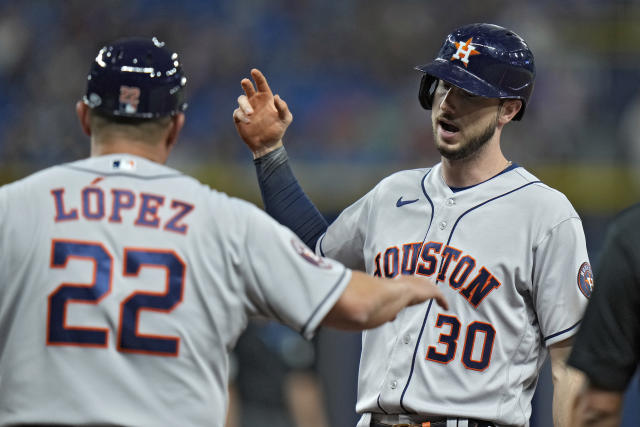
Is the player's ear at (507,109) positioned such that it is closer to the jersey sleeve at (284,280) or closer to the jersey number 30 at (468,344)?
the jersey number 30 at (468,344)

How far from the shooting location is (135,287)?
258 cm

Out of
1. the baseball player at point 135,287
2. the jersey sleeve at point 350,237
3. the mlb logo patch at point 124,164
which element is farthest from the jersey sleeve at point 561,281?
the mlb logo patch at point 124,164

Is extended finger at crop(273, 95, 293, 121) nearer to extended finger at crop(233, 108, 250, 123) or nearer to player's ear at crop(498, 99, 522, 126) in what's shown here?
extended finger at crop(233, 108, 250, 123)

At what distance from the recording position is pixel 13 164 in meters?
10.1

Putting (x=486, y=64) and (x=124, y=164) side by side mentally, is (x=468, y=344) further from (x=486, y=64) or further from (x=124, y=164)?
(x=124, y=164)

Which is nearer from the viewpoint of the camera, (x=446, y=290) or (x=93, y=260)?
→ (x=93, y=260)

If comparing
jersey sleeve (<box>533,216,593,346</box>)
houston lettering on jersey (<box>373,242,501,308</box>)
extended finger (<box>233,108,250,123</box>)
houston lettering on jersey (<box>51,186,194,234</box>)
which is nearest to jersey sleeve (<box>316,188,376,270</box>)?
houston lettering on jersey (<box>373,242,501,308</box>)

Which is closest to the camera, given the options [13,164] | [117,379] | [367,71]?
[117,379]

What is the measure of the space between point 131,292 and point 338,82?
8.35 meters

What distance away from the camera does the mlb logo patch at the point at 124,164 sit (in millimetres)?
2709

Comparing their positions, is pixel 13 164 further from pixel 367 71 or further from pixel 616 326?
pixel 616 326

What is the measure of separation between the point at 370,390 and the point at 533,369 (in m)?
0.55

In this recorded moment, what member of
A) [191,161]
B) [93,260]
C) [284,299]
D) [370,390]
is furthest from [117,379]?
[191,161]

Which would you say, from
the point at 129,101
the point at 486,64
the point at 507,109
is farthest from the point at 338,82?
the point at 129,101
